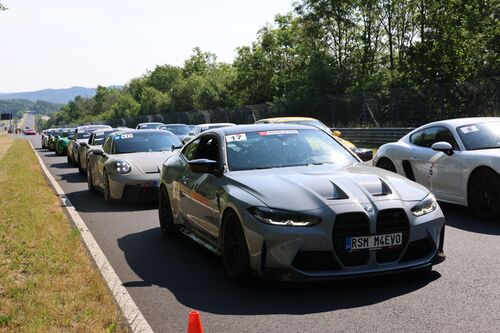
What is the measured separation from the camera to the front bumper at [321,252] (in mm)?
5000

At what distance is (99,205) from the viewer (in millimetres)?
11805

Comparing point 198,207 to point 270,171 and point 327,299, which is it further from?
point 327,299

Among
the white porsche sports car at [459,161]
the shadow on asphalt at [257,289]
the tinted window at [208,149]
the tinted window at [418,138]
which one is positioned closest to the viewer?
the shadow on asphalt at [257,289]

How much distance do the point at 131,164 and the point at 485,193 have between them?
6175 mm

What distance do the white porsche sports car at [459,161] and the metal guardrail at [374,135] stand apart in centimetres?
1383

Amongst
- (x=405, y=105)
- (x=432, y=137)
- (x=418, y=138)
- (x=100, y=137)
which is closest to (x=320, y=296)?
(x=432, y=137)

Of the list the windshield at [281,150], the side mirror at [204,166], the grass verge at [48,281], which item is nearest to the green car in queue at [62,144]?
the grass verge at [48,281]

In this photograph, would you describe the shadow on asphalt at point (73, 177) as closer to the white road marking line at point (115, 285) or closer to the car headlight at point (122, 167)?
the car headlight at point (122, 167)

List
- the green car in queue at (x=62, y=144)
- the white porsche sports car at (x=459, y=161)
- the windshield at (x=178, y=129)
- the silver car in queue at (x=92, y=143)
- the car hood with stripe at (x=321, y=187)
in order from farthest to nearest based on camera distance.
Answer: the green car in queue at (x=62, y=144)
the windshield at (x=178, y=129)
the silver car in queue at (x=92, y=143)
the white porsche sports car at (x=459, y=161)
the car hood with stripe at (x=321, y=187)

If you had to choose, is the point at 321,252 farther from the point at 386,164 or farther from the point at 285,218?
the point at 386,164

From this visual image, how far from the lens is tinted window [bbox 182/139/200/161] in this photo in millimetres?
7541

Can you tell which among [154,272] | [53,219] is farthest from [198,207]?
[53,219]

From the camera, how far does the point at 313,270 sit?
200 inches

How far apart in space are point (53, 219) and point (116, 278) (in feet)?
12.5
